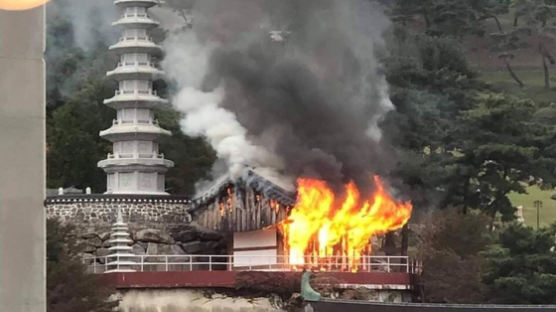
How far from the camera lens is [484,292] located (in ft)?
132

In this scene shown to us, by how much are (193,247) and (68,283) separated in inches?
421

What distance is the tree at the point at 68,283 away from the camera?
34.8 m

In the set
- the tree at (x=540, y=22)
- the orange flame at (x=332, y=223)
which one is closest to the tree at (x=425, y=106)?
the orange flame at (x=332, y=223)

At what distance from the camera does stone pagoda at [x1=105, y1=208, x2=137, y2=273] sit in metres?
41.9

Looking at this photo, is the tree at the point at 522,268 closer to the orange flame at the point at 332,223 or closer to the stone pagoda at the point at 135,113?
the orange flame at the point at 332,223

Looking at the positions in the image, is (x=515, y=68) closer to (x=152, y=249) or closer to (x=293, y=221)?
(x=152, y=249)

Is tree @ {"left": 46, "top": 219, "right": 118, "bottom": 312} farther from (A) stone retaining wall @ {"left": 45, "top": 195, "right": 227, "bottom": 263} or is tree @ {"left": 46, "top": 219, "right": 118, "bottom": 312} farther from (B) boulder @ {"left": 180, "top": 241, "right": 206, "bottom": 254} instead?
(B) boulder @ {"left": 180, "top": 241, "right": 206, "bottom": 254}

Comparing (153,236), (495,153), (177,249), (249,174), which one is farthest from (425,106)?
(249,174)

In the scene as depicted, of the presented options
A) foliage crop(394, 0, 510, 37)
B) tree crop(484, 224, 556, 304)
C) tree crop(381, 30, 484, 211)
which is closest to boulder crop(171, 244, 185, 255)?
tree crop(381, 30, 484, 211)

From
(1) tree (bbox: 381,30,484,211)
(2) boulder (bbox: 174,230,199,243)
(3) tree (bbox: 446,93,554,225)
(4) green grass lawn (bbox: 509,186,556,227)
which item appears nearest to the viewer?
(2) boulder (bbox: 174,230,199,243)

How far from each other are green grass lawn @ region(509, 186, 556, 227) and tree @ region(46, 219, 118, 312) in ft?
117
